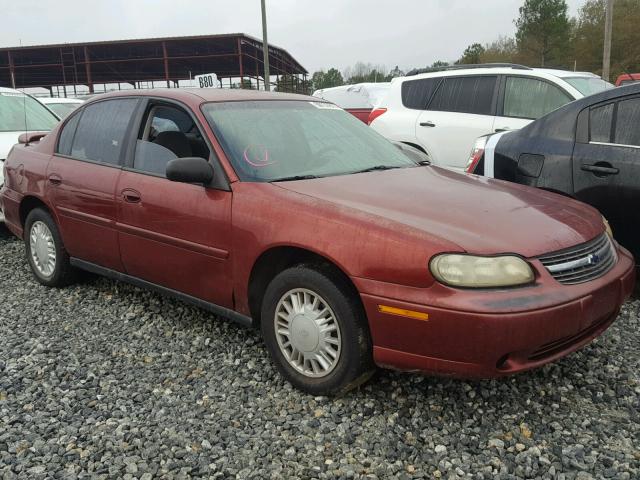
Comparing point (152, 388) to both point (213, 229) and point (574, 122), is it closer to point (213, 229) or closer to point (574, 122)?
point (213, 229)

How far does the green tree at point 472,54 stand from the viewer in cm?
5397

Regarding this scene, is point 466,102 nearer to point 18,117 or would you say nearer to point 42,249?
point 42,249

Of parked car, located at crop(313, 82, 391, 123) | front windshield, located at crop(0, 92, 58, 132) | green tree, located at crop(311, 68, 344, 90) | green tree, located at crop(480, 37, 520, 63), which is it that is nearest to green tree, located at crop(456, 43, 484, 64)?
green tree, located at crop(480, 37, 520, 63)

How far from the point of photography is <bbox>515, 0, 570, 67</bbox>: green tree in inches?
1610

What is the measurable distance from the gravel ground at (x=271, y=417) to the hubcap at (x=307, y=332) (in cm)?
19

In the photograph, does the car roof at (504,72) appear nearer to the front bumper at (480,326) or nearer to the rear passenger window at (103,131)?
the rear passenger window at (103,131)

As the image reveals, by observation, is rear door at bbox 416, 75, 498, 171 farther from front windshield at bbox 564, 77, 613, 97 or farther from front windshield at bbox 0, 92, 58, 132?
front windshield at bbox 0, 92, 58, 132

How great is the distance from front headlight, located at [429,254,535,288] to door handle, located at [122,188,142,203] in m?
2.04

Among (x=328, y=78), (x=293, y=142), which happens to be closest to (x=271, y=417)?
(x=293, y=142)

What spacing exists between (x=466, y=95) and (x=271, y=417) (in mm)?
5449

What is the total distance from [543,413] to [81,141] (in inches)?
142

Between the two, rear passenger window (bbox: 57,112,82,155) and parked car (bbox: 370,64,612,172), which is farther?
parked car (bbox: 370,64,612,172)

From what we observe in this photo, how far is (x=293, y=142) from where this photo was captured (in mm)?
3486

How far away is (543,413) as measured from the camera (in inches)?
106
